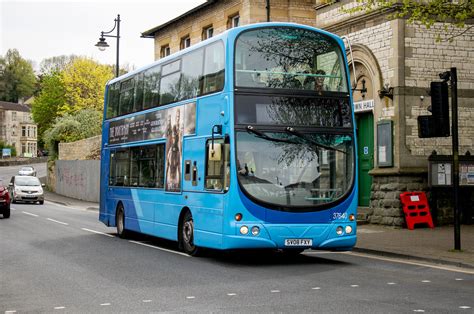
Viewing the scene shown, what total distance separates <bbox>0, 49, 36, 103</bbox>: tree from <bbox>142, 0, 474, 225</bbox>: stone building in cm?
13886

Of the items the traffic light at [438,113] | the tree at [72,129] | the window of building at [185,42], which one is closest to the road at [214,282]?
the traffic light at [438,113]

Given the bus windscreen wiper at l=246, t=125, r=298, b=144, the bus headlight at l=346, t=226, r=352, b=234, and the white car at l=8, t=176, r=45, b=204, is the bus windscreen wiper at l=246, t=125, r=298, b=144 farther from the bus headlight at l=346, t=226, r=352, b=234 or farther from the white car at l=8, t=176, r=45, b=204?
the white car at l=8, t=176, r=45, b=204

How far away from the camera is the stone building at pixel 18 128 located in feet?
509

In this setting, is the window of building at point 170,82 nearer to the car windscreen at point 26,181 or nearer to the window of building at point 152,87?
the window of building at point 152,87

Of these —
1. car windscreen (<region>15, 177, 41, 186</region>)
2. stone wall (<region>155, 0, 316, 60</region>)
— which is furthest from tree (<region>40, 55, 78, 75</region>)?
stone wall (<region>155, 0, 316, 60</region>)

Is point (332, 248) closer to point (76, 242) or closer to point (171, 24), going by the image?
point (76, 242)

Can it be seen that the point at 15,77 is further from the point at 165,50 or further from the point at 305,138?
the point at 305,138

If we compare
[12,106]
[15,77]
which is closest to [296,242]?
[12,106]

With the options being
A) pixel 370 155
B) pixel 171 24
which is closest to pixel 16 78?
pixel 171 24

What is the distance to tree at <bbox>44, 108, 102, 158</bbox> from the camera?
6216 centimetres

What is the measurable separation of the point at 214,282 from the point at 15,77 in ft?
507

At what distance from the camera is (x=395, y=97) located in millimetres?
22328

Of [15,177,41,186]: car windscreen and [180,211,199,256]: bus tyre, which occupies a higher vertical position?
[15,177,41,186]: car windscreen

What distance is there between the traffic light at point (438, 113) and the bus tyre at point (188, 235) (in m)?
5.19
